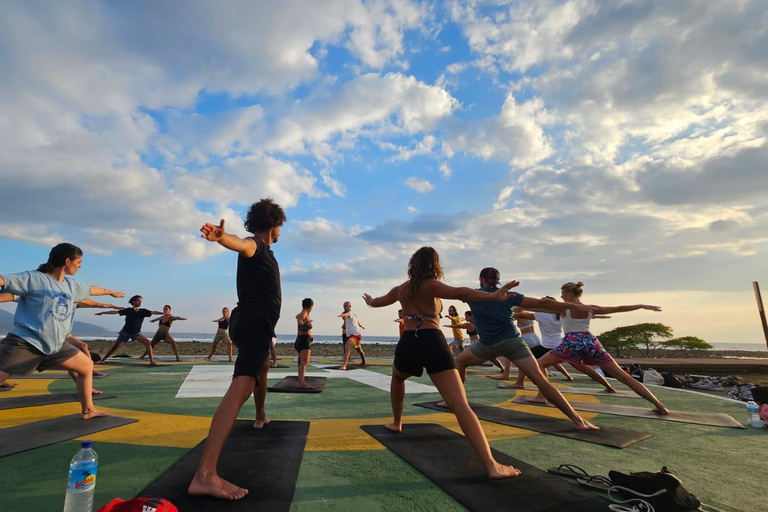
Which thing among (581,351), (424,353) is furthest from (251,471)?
(581,351)

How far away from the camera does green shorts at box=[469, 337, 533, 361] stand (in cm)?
524

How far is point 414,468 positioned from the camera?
3154 millimetres

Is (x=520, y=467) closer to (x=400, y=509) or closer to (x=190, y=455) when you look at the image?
(x=400, y=509)

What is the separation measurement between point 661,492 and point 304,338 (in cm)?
636

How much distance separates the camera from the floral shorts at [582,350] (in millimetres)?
5961

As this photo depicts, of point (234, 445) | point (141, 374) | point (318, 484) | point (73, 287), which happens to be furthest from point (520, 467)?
point (141, 374)

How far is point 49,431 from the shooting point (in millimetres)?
3889

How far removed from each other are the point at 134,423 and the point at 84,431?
0.56 metres

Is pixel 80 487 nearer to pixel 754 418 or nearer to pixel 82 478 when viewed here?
pixel 82 478

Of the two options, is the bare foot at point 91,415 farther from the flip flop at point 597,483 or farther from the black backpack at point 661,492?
the black backpack at point 661,492

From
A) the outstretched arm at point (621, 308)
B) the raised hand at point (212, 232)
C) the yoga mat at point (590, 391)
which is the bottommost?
the yoga mat at point (590, 391)

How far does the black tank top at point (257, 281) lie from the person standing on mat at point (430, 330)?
126cm

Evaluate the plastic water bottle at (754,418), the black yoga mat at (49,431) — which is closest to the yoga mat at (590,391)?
the plastic water bottle at (754,418)

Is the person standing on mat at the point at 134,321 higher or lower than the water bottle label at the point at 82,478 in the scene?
higher
